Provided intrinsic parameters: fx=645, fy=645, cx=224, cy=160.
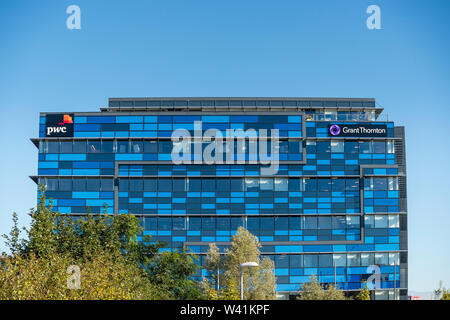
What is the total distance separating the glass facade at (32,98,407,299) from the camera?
95.0 m

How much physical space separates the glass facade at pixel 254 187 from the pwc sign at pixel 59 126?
18.9 inches

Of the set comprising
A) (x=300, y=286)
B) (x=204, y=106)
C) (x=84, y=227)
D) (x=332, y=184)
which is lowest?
(x=300, y=286)

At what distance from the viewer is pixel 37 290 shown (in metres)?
30.6

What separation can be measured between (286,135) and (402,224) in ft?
78.7

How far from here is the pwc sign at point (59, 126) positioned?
97.6 metres

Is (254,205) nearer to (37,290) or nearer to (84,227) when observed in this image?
(84,227)

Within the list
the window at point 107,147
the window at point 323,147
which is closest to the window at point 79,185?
the window at point 107,147

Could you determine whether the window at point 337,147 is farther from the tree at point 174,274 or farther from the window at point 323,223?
the tree at point 174,274

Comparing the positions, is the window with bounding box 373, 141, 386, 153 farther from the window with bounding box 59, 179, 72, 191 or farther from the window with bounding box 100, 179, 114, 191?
the window with bounding box 59, 179, 72, 191

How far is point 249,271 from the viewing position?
74938 mm

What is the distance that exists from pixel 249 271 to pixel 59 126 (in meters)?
40.4

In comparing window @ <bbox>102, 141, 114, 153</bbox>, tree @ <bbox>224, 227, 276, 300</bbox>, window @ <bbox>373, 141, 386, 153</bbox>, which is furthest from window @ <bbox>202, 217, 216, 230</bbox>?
window @ <bbox>373, 141, 386, 153</bbox>

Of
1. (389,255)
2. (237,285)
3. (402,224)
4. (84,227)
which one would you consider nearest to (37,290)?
(84,227)

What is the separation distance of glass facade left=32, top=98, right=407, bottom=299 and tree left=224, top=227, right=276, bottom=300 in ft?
56.7
